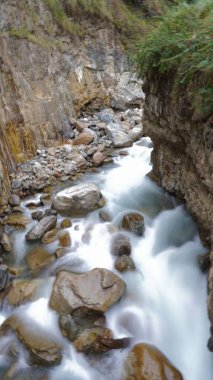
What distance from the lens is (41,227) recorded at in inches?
215

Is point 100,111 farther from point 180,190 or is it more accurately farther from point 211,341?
point 211,341

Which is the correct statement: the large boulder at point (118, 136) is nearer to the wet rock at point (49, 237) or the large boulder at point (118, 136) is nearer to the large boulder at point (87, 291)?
the wet rock at point (49, 237)

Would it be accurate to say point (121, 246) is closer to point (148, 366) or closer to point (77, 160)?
point (148, 366)

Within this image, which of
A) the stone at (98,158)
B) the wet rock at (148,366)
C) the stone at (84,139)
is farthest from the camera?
the stone at (84,139)

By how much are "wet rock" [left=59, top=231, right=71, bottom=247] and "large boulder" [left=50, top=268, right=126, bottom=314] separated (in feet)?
2.90

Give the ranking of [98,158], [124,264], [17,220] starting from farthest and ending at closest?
[98,158]
[17,220]
[124,264]

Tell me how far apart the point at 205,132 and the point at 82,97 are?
318 inches

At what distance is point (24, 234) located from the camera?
5.53 m

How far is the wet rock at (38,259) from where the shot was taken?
479cm

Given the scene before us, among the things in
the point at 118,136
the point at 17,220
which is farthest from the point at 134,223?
the point at 118,136

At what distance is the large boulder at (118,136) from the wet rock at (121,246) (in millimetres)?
4515

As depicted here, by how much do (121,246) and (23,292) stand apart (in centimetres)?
158

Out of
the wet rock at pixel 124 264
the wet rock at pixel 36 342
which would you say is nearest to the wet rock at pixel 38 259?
the wet rock at pixel 36 342

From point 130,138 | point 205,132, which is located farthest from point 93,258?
point 130,138
